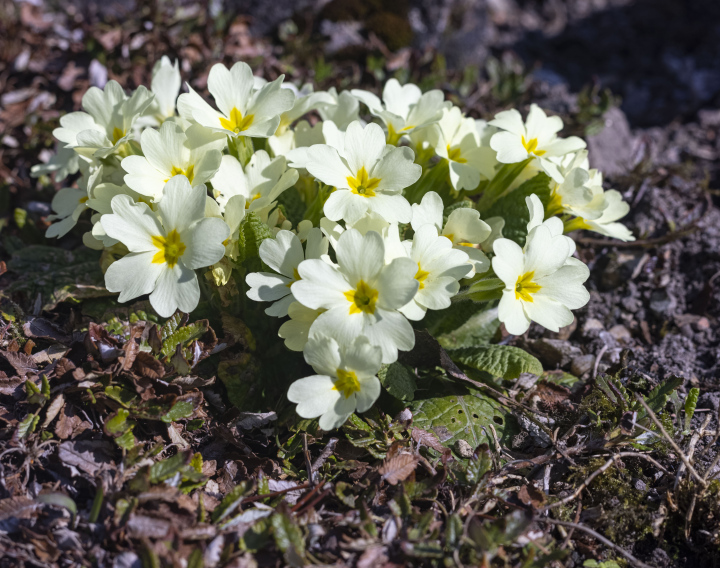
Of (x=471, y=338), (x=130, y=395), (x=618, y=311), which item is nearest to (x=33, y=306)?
(x=130, y=395)

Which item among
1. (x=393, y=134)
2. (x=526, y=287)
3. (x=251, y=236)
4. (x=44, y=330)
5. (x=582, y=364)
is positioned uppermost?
(x=393, y=134)

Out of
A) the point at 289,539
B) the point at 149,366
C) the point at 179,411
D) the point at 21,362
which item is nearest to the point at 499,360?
the point at 289,539

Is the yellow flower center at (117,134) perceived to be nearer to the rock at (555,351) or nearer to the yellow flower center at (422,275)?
the yellow flower center at (422,275)

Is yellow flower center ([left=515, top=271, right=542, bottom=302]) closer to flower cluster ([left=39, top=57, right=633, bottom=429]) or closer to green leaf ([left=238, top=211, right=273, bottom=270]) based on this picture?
flower cluster ([left=39, top=57, right=633, bottom=429])

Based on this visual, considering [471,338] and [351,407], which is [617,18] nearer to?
[471,338]

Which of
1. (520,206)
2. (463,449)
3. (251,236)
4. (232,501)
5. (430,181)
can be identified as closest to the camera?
(232,501)

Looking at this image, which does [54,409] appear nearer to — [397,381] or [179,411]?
[179,411]
